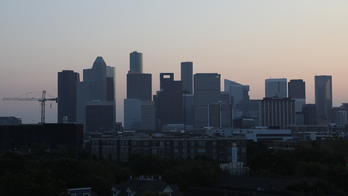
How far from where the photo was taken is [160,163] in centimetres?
10569

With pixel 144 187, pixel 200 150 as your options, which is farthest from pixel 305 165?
pixel 200 150

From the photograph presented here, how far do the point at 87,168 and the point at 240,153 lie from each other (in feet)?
240

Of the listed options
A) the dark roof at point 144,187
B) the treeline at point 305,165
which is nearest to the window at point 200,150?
the treeline at point 305,165

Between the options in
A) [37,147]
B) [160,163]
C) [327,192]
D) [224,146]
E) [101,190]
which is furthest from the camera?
[37,147]

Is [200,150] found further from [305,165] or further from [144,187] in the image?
[144,187]

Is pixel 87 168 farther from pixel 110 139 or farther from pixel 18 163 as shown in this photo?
pixel 110 139

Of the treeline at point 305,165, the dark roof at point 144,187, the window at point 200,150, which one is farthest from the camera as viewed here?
the window at point 200,150

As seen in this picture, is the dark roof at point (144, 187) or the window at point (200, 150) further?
the window at point (200, 150)

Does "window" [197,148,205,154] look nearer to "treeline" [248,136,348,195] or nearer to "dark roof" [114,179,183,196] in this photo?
"treeline" [248,136,348,195]

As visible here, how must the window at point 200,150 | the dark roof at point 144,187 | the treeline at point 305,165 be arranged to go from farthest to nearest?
1. the window at point 200,150
2. the dark roof at point 144,187
3. the treeline at point 305,165

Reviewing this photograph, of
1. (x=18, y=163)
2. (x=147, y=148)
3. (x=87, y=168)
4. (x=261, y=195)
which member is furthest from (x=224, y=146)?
(x=261, y=195)

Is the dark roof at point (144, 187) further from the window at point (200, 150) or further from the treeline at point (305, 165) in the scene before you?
the window at point (200, 150)

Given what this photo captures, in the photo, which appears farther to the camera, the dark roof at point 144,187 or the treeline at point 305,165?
the dark roof at point 144,187

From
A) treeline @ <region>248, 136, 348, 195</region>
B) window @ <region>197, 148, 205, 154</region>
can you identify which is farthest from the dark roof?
window @ <region>197, 148, 205, 154</region>
